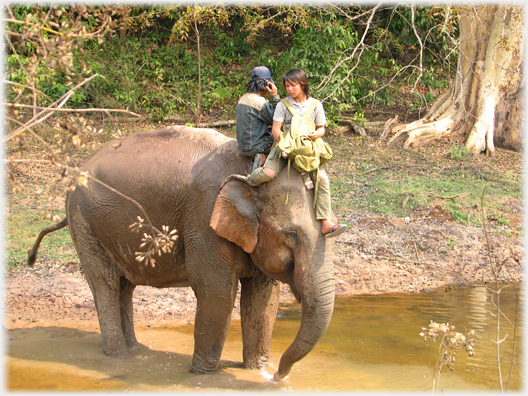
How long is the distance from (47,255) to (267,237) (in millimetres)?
4525

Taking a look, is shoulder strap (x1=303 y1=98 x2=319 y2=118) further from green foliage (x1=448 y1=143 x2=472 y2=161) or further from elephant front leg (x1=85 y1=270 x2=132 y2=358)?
green foliage (x1=448 y1=143 x2=472 y2=161)

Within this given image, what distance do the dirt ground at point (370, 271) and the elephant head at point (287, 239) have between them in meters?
2.65

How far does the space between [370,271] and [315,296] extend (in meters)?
4.35

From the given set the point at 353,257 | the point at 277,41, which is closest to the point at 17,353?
the point at 353,257

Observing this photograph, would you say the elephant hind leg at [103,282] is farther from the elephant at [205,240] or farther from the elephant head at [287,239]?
the elephant head at [287,239]

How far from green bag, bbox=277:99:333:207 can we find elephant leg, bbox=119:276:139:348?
2.49 m

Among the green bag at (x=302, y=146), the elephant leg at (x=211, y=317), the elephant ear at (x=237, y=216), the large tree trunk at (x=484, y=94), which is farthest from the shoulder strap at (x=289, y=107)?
the large tree trunk at (x=484, y=94)

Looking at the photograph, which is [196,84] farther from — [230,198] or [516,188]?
[230,198]

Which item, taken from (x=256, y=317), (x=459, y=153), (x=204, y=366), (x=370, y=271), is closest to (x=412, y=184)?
(x=459, y=153)

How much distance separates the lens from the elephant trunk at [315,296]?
4.88 metres

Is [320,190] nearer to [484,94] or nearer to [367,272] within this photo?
[367,272]

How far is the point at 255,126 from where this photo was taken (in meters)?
5.47

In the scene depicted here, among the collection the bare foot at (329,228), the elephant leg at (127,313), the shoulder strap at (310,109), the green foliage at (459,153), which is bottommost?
the elephant leg at (127,313)

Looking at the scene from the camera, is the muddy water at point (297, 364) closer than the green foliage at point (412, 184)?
Yes
